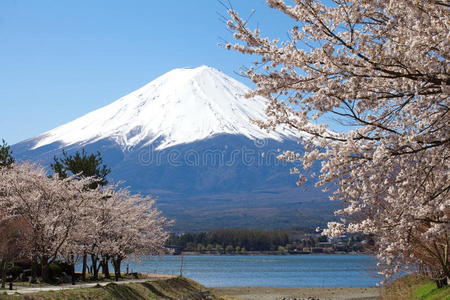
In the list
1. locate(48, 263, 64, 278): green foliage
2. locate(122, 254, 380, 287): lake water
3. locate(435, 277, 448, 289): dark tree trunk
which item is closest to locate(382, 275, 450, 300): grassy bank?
locate(435, 277, 448, 289): dark tree trunk

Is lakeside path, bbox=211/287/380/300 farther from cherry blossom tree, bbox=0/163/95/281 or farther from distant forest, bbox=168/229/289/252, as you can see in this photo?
distant forest, bbox=168/229/289/252

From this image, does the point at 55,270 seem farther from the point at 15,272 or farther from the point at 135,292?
the point at 135,292

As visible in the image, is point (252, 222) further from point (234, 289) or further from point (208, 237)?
point (234, 289)

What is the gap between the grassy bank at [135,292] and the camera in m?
17.4

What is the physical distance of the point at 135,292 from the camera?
24.6 m

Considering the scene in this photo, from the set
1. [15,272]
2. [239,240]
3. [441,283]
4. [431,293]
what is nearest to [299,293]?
[15,272]

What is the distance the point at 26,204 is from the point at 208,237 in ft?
374

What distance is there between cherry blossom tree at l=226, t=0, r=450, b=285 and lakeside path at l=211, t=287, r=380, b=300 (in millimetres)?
30611

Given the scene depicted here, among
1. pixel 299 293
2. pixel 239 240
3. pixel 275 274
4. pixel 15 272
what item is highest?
pixel 239 240

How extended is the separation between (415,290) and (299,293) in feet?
60.3

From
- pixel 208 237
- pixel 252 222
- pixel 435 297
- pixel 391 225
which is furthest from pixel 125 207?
pixel 252 222

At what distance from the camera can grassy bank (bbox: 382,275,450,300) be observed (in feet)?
62.9

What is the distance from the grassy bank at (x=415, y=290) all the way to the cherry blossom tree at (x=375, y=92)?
11.3 meters

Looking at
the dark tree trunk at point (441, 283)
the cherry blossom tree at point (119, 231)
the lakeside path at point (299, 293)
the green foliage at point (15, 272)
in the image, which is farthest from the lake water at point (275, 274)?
the green foliage at point (15, 272)
